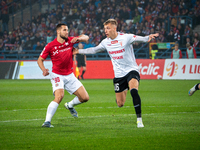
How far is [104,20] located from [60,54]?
22.5 metres

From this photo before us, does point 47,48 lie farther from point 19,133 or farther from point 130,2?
point 130,2

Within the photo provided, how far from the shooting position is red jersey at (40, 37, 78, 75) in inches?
281

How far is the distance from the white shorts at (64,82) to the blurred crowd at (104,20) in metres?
16.7

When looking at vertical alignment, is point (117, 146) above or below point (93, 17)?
below

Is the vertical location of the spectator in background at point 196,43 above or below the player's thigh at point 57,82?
below

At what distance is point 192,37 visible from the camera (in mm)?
23719

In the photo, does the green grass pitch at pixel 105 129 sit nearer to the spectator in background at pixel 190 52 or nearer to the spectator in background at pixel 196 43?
the spectator in background at pixel 190 52

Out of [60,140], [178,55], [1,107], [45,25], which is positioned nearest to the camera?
[60,140]

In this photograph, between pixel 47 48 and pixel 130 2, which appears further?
pixel 130 2

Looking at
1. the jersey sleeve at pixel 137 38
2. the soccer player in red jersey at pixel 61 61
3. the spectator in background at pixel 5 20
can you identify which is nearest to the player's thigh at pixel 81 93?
the soccer player in red jersey at pixel 61 61

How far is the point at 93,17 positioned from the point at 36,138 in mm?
25930

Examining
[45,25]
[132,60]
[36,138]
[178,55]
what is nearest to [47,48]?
[132,60]

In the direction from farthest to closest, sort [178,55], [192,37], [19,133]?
[192,37] < [178,55] < [19,133]

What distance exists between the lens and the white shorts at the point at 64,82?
23.1 ft
